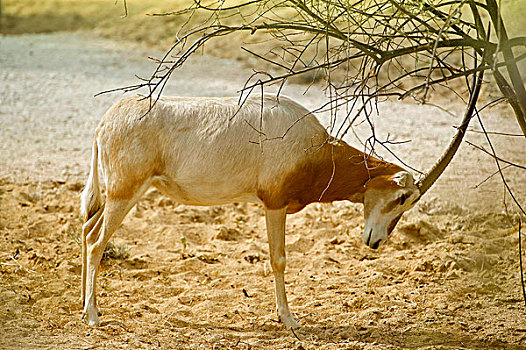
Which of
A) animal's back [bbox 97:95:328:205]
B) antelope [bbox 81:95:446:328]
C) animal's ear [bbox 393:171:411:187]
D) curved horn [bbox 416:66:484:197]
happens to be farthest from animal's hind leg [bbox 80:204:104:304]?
curved horn [bbox 416:66:484:197]

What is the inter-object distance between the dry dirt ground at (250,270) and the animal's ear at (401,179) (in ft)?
3.63

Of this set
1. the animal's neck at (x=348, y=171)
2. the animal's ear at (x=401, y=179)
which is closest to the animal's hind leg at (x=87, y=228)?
the animal's neck at (x=348, y=171)

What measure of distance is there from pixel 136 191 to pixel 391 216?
6.77 feet

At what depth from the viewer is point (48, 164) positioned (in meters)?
9.09

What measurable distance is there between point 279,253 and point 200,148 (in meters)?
1.06

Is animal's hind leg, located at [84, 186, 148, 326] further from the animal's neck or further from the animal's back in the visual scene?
the animal's neck

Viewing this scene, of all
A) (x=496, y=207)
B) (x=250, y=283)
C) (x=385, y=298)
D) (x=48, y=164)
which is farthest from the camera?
(x=48, y=164)

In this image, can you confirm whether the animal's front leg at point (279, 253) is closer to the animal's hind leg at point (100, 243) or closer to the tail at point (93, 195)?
the animal's hind leg at point (100, 243)

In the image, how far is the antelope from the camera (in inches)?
209

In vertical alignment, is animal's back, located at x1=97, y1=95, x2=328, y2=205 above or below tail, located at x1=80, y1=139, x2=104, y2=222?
above

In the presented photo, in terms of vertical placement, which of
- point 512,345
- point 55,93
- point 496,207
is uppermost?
point 55,93

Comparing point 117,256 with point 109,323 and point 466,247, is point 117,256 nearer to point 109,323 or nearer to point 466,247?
point 109,323

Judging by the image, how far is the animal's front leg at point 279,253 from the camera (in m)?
5.42

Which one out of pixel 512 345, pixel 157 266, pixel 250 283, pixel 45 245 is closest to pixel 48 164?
pixel 45 245
